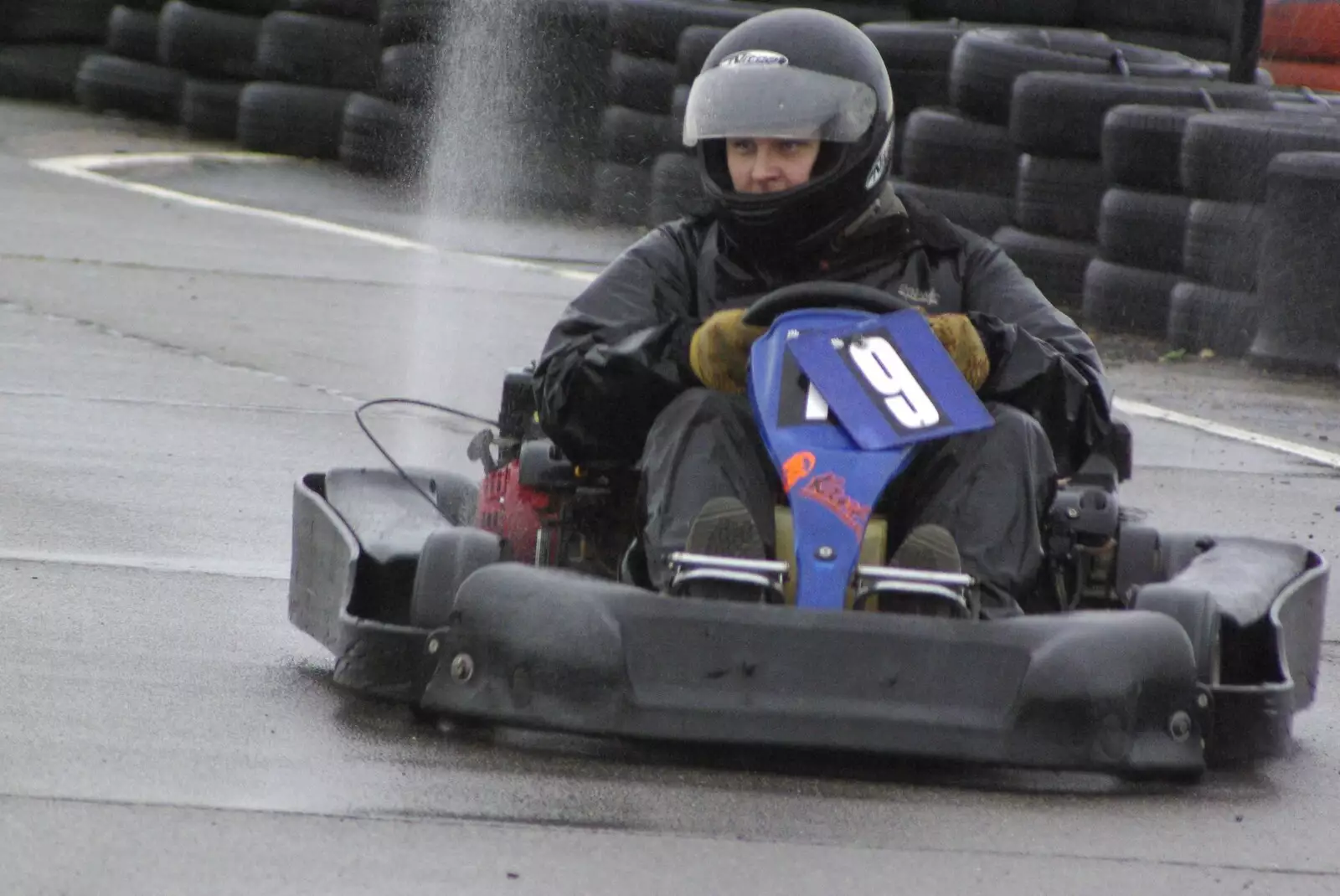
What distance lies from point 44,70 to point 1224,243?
9.70 metres

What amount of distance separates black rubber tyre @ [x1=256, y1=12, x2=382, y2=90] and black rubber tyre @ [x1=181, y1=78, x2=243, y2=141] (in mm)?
639

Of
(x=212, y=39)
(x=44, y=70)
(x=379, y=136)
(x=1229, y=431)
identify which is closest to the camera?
(x=1229, y=431)

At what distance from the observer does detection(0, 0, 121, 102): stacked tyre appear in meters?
17.3

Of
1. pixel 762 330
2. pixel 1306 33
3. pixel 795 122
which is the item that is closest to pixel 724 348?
pixel 762 330

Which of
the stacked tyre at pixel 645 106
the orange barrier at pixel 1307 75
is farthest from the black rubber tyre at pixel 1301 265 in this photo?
the orange barrier at pixel 1307 75

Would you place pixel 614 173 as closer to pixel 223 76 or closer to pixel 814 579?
pixel 223 76

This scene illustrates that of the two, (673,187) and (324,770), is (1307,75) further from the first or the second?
(324,770)

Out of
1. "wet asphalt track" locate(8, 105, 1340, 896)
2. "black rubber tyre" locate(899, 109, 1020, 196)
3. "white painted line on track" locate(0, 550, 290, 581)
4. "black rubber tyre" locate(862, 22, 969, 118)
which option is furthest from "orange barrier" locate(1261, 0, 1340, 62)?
"white painted line on track" locate(0, 550, 290, 581)

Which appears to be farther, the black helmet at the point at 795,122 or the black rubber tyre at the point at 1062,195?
the black rubber tyre at the point at 1062,195

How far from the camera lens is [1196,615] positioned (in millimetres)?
4219

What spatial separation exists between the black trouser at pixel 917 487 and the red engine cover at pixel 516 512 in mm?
433

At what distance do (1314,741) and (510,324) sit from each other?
6.04m

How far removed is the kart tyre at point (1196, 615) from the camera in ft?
13.8

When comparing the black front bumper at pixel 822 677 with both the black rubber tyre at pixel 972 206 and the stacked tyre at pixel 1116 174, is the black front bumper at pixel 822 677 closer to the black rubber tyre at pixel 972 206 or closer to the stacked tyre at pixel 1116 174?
the stacked tyre at pixel 1116 174
